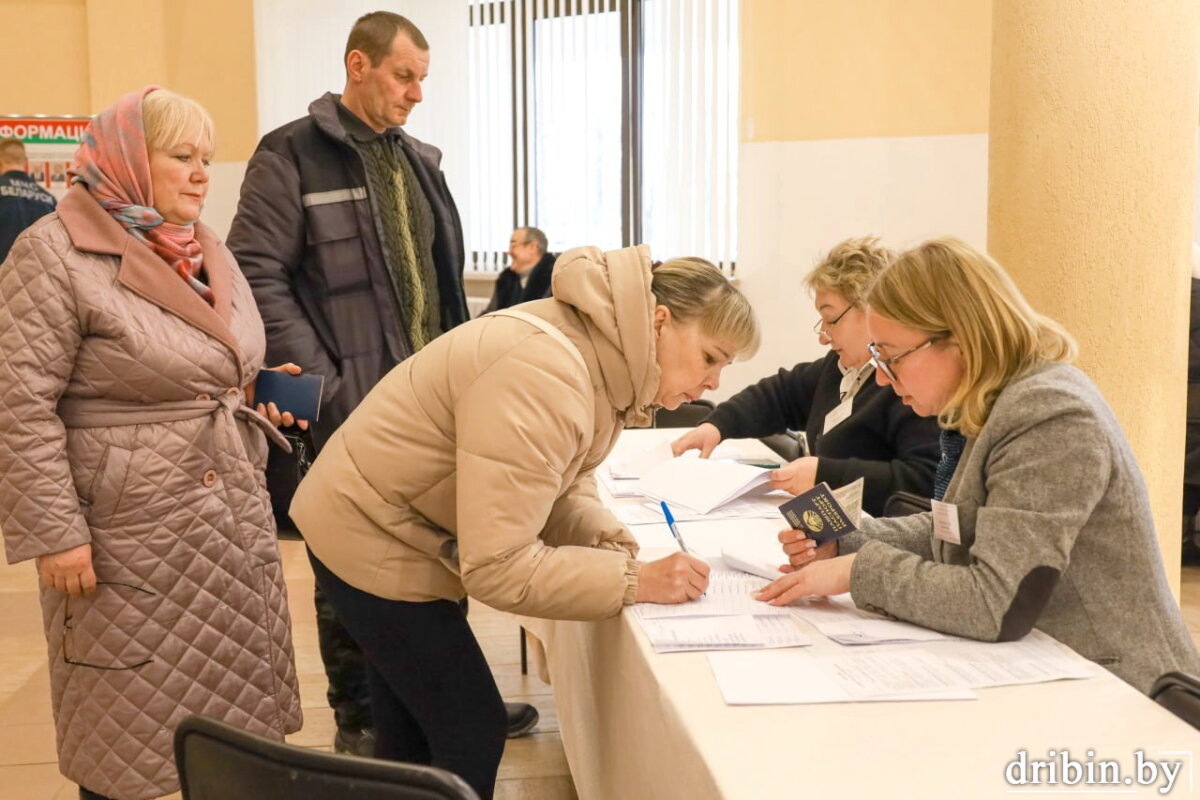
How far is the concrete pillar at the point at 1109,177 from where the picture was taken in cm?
324

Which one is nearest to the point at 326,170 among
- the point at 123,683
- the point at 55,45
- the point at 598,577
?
the point at 123,683

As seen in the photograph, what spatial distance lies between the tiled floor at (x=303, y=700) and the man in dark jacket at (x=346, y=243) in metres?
0.40

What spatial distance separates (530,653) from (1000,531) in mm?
2496

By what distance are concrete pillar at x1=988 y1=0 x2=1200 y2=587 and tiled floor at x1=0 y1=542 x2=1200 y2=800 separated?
4.01ft

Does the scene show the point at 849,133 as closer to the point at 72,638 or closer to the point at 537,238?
the point at 537,238

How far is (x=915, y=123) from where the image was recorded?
22.3ft

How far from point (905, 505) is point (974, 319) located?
0.77 metres

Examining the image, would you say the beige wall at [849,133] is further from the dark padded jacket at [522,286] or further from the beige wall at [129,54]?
the beige wall at [129,54]

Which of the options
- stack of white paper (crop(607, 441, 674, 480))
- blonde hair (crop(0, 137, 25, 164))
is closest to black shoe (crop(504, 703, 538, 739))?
stack of white paper (crop(607, 441, 674, 480))

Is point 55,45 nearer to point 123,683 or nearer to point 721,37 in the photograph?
point 721,37

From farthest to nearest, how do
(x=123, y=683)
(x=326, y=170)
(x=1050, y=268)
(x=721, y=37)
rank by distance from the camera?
(x=721, y=37)
(x=1050, y=268)
(x=326, y=170)
(x=123, y=683)

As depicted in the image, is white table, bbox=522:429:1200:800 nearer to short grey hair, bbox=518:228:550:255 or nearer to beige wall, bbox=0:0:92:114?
short grey hair, bbox=518:228:550:255

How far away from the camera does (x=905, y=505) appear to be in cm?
238

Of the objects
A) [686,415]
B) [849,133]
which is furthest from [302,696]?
[849,133]
